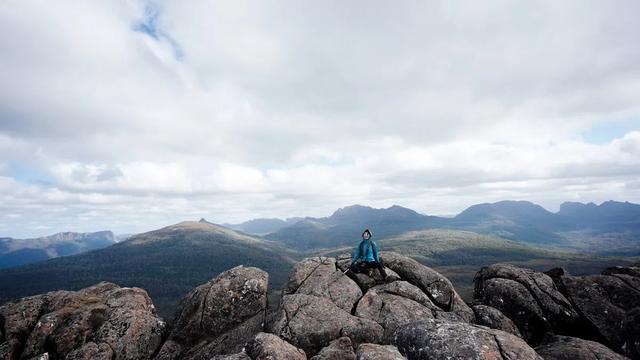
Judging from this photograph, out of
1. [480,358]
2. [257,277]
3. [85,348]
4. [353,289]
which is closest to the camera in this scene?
[480,358]

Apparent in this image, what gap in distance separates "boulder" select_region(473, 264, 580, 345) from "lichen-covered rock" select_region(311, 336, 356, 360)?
20139 mm

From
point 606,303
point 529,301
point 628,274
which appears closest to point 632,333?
point 606,303

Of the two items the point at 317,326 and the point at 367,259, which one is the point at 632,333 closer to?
the point at 367,259

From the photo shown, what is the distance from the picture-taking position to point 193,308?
102ft

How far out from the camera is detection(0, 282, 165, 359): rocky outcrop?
26094mm

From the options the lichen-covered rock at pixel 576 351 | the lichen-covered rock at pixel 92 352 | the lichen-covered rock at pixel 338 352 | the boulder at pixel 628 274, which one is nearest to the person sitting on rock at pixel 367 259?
the lichen-covered rock at pixel 338 352

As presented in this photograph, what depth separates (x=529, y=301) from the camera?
104 feet

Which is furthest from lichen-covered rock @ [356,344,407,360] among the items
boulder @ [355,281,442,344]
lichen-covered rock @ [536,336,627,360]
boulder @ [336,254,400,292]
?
lichen-covered rock @ [536,336,627,360]

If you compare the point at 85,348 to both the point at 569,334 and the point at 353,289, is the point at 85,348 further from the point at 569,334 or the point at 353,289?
the point at 569,334

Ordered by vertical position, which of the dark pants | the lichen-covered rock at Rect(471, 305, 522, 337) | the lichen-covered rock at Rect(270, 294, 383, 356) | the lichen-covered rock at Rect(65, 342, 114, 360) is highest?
the dark pants

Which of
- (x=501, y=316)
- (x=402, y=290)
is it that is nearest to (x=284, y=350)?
(x=402, y=290)

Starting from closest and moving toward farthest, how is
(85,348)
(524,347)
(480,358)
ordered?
(480,358)
(524,347)
(85,348)

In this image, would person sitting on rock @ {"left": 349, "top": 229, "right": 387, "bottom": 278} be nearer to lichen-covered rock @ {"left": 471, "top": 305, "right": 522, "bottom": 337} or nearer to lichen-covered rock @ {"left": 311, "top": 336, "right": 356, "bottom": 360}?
lichen-covered rock @ {"left": 471, "top": 305, "right": 522, "bottom": 337}

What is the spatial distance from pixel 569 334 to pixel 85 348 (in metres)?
41.6
